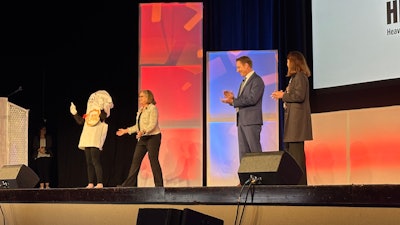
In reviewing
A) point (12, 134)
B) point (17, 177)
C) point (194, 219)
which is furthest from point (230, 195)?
point (12, 134)

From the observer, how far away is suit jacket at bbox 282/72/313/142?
203 inches

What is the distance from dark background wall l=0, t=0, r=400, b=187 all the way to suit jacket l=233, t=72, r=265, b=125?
114 inches

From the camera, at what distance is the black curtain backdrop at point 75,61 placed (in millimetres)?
9219

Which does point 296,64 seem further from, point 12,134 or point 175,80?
point 12,134

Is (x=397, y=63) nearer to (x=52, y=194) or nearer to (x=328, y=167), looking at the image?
(x=328, y=167)

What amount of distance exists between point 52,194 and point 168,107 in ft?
13.6

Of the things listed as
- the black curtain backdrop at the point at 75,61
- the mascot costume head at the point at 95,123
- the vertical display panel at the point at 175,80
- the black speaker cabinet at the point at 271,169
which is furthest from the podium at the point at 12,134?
the black speaker cabinet at the point at 271,169

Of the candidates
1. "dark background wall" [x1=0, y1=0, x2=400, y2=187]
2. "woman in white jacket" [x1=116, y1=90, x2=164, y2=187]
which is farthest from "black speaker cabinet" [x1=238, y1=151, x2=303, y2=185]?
"dark background wall" [x1=0, y1=0, x2=400, y2=187]

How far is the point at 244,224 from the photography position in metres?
3.30

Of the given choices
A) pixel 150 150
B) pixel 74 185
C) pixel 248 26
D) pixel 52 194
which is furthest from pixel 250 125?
pixel 74 185

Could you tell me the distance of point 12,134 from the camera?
7.70 metres

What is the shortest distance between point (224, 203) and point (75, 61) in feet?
21.3

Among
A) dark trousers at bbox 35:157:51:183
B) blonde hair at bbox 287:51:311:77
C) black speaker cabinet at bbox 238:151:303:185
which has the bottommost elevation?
dark trousers at bbox 35:157:51:183

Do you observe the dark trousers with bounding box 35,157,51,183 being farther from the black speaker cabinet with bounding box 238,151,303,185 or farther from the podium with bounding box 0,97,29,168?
the black speaker cabinet with bounding box 238,151,303,185
